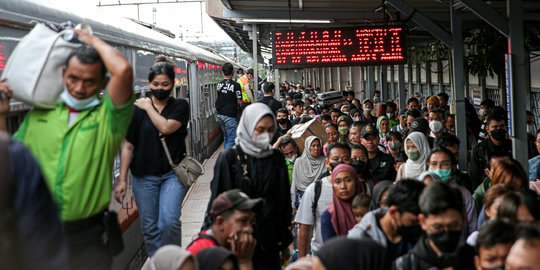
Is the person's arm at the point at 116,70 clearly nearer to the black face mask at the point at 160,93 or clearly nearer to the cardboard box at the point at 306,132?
the black face mask at the point at 160,93

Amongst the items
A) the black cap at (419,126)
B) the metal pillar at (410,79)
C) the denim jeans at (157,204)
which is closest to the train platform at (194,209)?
the black cap at (419,126)

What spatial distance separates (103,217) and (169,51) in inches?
374

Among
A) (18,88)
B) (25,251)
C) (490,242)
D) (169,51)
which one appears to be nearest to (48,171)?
(18,88)

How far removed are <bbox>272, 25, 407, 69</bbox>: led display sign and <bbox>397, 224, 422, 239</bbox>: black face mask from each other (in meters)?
8.99

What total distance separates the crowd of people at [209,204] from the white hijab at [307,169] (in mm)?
1739

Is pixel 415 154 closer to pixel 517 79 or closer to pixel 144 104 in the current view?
pixel 517 79

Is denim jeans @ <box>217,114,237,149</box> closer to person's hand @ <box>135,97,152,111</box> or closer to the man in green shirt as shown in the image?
person's hand @ <box>135,97,152,111</box>

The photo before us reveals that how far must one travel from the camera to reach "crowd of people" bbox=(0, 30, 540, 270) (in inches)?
107

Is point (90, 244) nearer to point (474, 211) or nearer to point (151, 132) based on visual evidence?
point (151, 132)

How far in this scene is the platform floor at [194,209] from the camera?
35.1 feet

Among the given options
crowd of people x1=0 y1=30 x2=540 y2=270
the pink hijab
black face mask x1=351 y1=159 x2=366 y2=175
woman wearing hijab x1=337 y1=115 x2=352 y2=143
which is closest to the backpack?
crowd of people x1=0 y1=30 x2=540 y2=270

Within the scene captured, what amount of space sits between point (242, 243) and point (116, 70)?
125cm

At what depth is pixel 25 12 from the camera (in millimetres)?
5812

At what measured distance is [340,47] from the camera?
13.7 m
